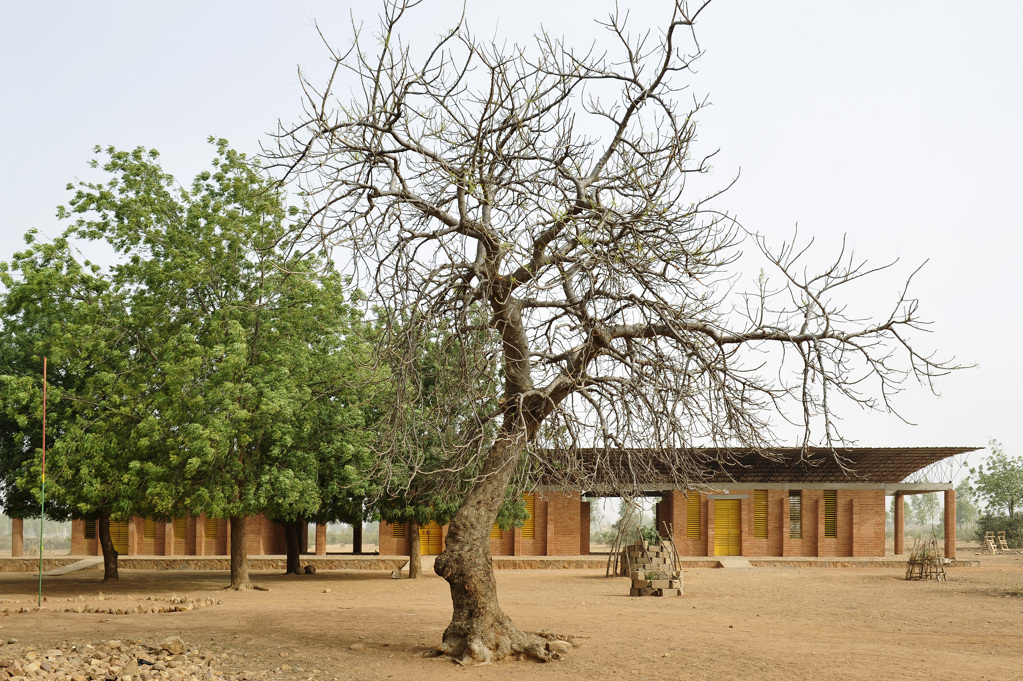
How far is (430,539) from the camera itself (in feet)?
121

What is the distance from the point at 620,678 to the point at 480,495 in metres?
2.95

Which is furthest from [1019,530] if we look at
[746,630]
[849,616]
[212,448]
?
[212,448]

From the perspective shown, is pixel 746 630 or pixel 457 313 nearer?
pixel 457 313

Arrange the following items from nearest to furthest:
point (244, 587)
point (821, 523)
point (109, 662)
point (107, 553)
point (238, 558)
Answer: point (109, 662)
point (244, 587)
point (238, 558)
point (107, 553)
point (821, 523)

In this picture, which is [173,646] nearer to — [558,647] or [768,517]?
[558,647]

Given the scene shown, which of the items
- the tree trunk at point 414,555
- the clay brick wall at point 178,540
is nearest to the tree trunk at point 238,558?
the tree trunk at point 414,555

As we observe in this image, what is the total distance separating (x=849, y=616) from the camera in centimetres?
1791

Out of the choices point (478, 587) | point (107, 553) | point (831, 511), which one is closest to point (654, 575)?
point (478, 587)

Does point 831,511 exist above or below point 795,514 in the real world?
above

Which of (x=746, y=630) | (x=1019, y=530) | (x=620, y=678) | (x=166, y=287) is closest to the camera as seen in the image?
(x=620, y=678)

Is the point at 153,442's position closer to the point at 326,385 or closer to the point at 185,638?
the point at 326,385

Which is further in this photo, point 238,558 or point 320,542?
point 320,542

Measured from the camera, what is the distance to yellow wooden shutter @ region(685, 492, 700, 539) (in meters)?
36.3

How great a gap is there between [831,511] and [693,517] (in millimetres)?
5493
